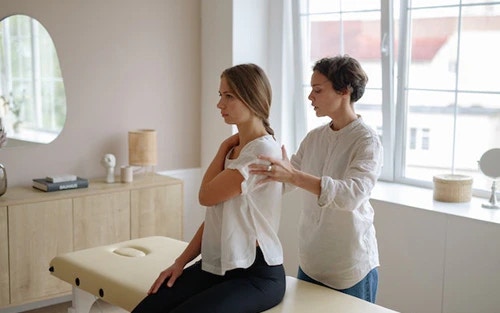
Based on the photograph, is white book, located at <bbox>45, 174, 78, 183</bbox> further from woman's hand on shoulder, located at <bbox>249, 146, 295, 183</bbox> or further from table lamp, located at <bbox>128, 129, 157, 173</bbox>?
woman's hand on shoulder, located at <bbox>249, 146, 295, 183</bbox>

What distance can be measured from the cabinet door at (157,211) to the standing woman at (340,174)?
1665 mm

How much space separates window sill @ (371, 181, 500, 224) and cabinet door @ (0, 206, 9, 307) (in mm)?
1950

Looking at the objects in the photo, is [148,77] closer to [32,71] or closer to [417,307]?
[32,71]

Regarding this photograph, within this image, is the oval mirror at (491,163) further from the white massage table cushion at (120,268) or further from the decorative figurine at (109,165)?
the decorative figurine at (109,165)

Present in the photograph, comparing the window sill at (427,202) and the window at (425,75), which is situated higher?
the window at (425,75)

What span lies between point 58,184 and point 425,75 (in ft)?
7.15

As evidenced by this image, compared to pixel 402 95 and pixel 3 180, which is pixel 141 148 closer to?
pixel 3 180

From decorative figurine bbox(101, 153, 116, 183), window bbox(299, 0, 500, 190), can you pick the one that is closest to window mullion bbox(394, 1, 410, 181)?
A: window bbox(299, 0, 500, 190)

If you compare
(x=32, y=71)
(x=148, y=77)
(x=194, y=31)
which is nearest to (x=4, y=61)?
(x=32, y=71)

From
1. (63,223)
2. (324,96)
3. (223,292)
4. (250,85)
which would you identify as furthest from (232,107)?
(63,223)

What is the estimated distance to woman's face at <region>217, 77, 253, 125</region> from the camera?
2.20 m

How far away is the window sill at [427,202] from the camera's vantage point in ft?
10.5

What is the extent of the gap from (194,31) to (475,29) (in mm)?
1881

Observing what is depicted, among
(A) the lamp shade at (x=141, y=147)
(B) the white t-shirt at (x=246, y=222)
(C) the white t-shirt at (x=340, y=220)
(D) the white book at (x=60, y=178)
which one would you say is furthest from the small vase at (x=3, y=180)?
(C) the white t-shirt at (x=340, y=220)
